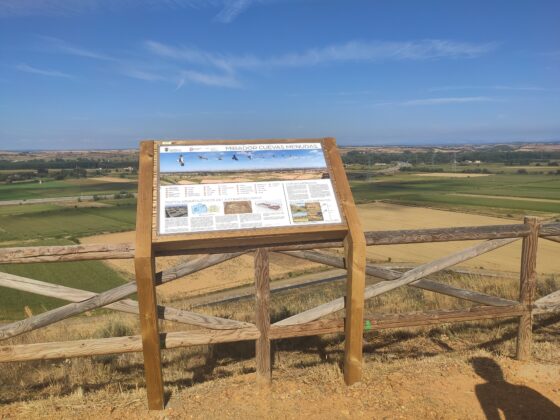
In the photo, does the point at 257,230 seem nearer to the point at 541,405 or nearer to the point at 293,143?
the point at 293,143

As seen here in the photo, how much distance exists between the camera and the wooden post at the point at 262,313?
402 cm

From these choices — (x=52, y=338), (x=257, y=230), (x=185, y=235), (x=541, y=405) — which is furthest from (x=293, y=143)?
(x=52, y=338)

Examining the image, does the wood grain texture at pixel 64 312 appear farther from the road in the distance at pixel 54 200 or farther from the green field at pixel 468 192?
the road in the distance at pixel 54 200

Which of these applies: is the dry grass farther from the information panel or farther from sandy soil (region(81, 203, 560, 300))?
sandy soil (region(81, 203, 560, 300))

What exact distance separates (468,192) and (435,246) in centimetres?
4348

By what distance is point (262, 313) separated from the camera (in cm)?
412

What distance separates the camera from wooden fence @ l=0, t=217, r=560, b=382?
151 inches

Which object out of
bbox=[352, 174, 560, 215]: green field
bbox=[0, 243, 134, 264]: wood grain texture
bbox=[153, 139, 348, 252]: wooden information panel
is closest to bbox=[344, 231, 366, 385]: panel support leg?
bbox=[153, 139, 348, 252]: wooden information panel

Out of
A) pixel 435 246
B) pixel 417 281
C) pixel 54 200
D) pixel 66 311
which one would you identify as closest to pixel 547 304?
pixel 417 281

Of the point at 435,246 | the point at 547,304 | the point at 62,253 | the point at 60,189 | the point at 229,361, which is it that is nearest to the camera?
the point at 62,253

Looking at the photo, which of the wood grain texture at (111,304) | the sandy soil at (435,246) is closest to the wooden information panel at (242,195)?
the wood grain texture at (111,304)

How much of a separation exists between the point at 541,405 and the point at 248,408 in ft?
8.76

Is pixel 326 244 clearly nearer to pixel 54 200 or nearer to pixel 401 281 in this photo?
pixel 401 281

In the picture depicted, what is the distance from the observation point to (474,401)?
3.94 m
